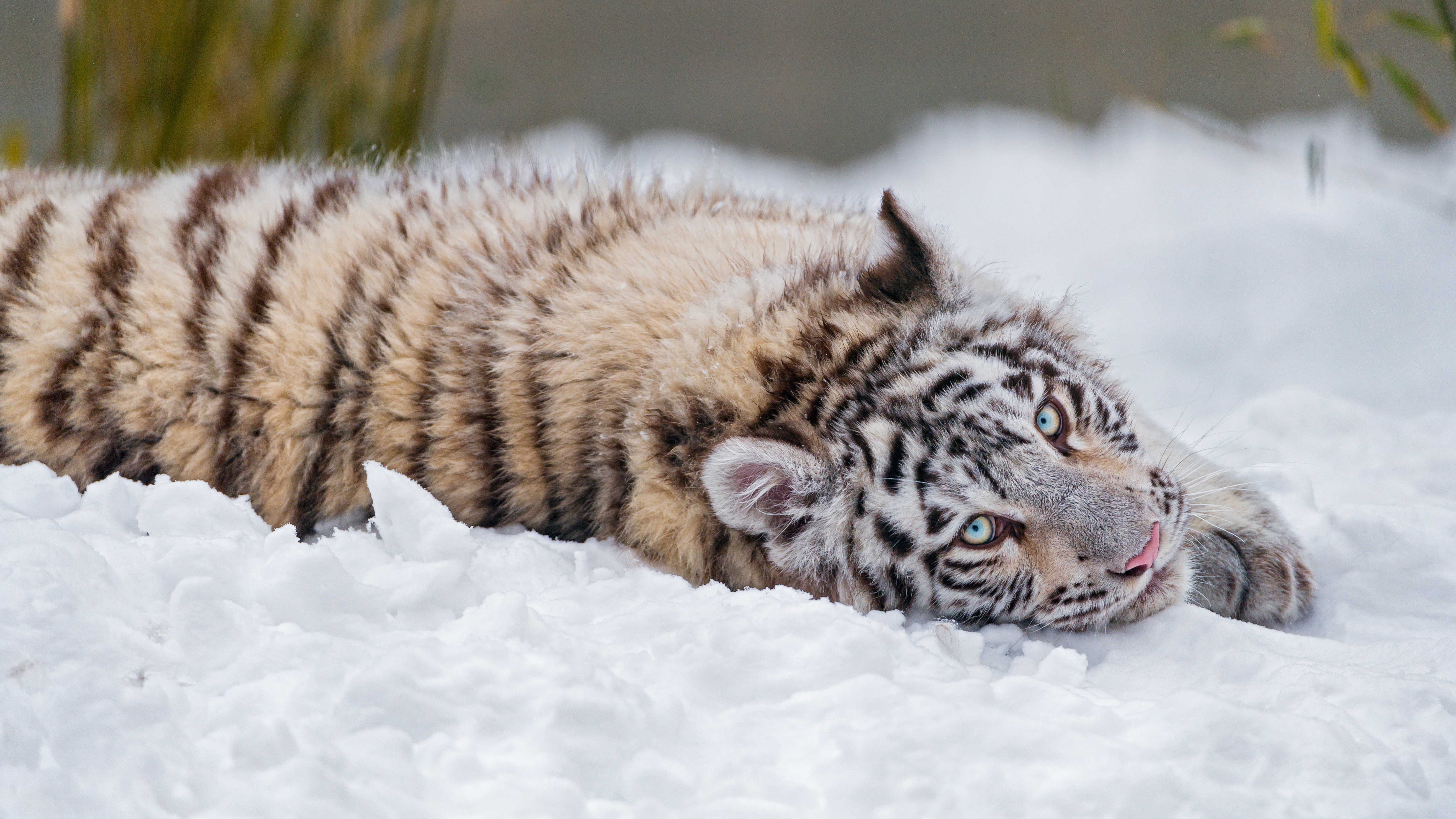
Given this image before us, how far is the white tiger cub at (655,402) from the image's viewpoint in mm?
1658

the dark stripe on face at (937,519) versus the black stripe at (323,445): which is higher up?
the dark stripe on face at (937,519)

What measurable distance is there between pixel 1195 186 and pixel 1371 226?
1.65m

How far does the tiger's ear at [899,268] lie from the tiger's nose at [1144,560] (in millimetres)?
528

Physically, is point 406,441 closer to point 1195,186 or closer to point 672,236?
point 672,236

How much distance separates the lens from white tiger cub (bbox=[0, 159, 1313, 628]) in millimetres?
1658

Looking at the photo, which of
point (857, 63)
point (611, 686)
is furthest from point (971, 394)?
point (857, 63)

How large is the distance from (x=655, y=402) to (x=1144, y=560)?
767mm

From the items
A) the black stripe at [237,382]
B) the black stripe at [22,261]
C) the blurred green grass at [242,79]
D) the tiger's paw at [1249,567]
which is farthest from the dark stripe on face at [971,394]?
the blurred green grass at [242,79]

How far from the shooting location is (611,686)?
1215mm

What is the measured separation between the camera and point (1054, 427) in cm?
173

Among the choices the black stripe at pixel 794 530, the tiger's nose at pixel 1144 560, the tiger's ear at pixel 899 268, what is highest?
the tiger's ear at pixel 899 268

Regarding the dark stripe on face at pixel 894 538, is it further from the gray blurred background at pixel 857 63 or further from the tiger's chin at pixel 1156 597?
the gray blurred background at pixel 857 63

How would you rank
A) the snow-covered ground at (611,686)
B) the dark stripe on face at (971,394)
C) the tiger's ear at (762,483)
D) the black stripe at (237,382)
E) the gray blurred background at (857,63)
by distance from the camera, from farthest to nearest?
the gray blurred background at (857,63), the black stripe at (237,382), the dark stripe on face at (971,394), the tiger's ear at (762,483), the snow-covered ground at (611,686)

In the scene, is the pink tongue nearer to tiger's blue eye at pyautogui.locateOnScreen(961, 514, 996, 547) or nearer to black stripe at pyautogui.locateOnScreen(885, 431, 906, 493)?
tiger's blue eye at pyautogui.locateOnScreen(961, 514, 996, 547)
